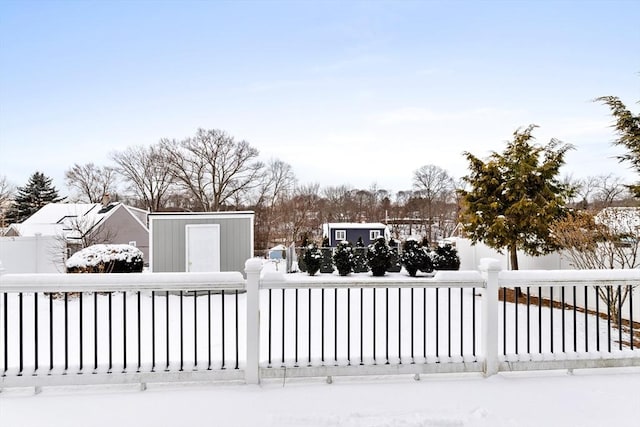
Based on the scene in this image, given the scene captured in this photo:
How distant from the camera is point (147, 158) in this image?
90.4 feet

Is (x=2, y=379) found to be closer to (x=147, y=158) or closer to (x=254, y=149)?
(x=254, y=149)

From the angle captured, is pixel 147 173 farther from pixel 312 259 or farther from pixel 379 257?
pixel 379 257

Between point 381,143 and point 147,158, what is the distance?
1781 centimetres

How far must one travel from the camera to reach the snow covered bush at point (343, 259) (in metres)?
12.5

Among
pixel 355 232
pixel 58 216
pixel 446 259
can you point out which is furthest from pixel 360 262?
pixel 58 216

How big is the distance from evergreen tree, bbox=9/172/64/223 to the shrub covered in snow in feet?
87.6

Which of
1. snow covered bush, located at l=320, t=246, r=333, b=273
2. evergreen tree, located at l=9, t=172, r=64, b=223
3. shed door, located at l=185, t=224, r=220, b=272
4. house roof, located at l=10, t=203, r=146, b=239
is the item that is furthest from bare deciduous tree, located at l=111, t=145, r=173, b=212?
shed door, located at l=185, t=224, r=220, b=272

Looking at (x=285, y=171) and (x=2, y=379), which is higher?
(x=285, y=171)

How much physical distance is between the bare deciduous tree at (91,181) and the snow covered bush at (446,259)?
25402 millimetres

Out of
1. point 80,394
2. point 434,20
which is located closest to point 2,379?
point 80,394

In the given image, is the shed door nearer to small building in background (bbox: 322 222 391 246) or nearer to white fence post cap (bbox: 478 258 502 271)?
white fence post cap (bbox: 478 258 502 271)

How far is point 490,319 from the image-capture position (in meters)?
3.05

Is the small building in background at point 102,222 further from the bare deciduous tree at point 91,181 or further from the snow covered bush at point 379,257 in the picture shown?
the snow covered bush at point 379,257

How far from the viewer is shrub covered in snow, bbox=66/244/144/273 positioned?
29.7ft
